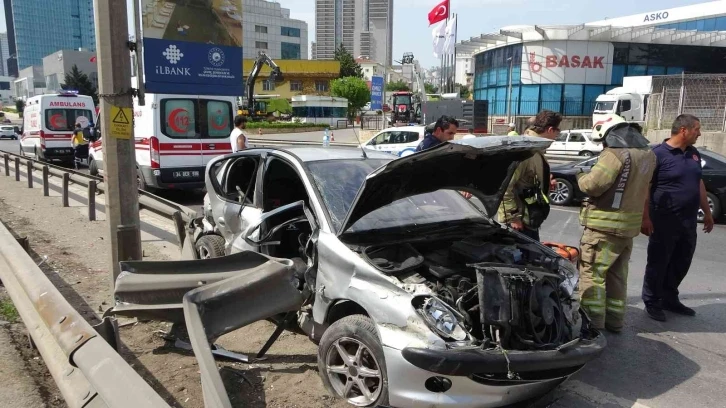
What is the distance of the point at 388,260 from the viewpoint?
348 cm

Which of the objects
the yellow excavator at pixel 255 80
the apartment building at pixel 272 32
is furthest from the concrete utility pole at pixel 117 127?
the apartment building at pixel 272 32

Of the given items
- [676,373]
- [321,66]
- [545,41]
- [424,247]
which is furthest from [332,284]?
[321,66]

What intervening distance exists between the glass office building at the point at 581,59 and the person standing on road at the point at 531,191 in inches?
1478

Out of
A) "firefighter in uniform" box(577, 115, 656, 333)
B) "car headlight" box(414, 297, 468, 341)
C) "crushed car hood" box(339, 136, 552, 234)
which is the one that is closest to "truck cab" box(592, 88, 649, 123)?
"firefighter in uniform" box(577, 115, 656, 333)

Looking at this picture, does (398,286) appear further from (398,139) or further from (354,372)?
(398,139)

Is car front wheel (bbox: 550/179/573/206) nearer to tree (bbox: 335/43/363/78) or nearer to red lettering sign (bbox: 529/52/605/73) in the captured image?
red lettering sign (bbox: 529/52/605/73)

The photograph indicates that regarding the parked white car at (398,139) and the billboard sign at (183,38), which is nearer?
the billboard sign at (183,38)

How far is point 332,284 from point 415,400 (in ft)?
3.04

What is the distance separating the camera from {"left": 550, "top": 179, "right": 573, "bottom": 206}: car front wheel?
11.5 meters

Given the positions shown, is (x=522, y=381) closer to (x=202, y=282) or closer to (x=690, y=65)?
(x=202, y=282)

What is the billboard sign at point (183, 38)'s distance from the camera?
501cm

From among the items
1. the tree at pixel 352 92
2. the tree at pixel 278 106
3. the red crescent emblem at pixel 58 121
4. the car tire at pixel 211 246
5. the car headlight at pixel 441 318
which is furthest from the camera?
the tree at pixel 352 92

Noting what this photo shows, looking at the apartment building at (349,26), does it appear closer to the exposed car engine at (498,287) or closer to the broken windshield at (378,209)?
the broken windshield at (378,209)

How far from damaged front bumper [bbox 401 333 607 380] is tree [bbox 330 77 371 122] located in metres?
65.1
